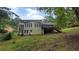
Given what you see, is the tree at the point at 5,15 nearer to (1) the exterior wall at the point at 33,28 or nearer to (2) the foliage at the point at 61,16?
(1) the exterior wall at the point at 33,28

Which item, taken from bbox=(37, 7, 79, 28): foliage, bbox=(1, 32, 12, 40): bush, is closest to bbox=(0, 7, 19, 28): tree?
bbox=(1, 32, 12, 40): bush

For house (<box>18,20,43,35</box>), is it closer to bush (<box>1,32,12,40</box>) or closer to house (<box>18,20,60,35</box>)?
house (<box>18,20,60,35</box>)

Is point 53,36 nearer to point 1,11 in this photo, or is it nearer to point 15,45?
point 15,45

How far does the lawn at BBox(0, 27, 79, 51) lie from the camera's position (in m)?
2.31

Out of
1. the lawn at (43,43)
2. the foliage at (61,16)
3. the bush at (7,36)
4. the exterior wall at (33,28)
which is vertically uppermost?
the foliage at (61,16)

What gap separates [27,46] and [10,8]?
1.40 feet

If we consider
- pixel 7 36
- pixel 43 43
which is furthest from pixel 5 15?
pixel 43 43

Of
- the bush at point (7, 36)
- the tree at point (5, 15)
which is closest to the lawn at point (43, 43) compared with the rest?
the bush at point (7, 36)

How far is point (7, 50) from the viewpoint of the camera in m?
2.31

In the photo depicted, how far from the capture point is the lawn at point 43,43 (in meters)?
2.31

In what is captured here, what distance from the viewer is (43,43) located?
2.32 metres

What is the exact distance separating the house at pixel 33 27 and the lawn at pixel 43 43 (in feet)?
0.15

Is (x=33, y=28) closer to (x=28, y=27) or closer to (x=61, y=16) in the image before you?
(x=28, y=27)

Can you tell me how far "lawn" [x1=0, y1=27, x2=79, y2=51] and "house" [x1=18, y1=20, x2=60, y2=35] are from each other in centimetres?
5
